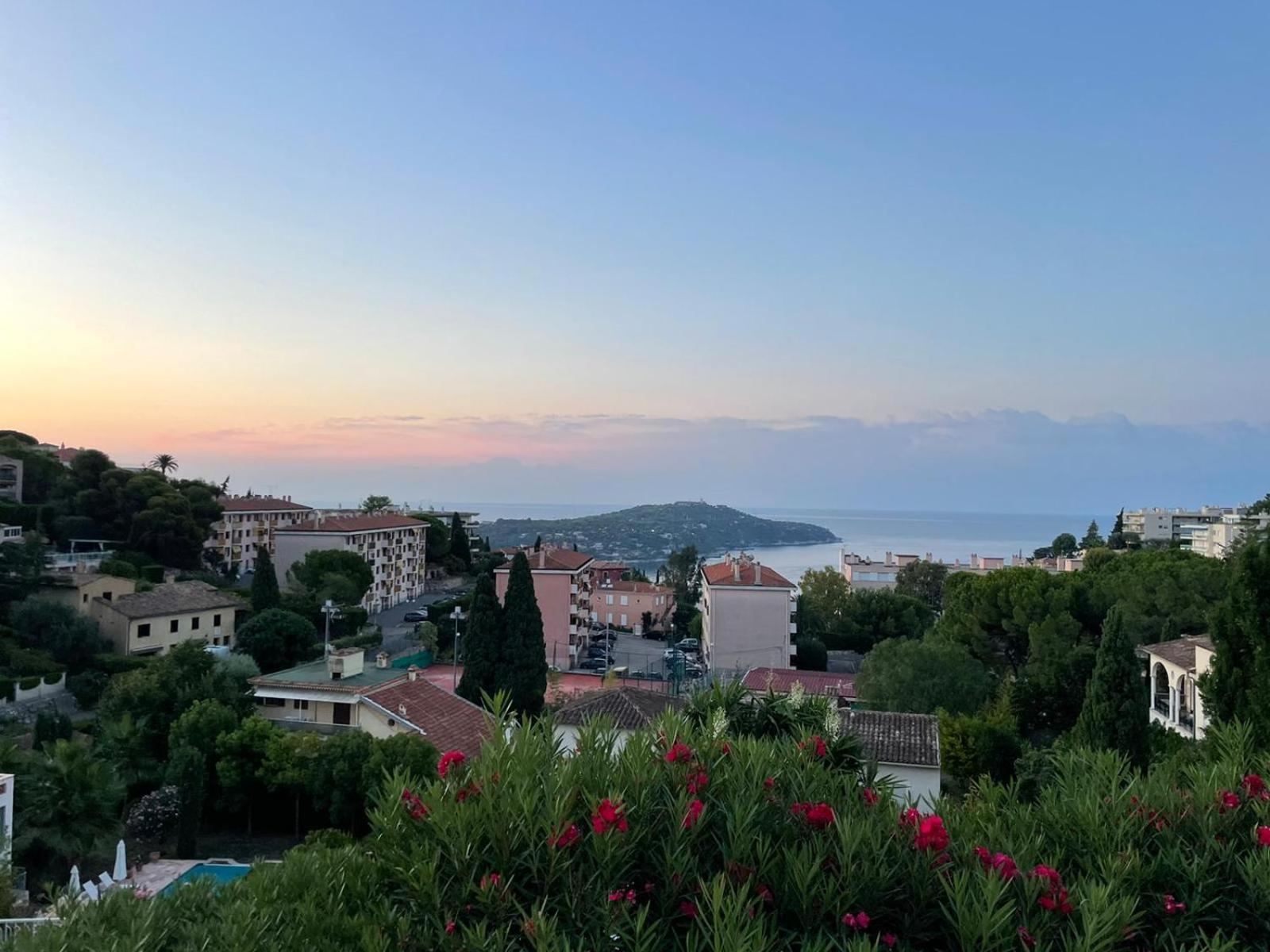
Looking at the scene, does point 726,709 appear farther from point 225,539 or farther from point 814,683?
point 225,539

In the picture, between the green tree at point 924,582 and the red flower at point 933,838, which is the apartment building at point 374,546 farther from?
the red flower at point 933,838

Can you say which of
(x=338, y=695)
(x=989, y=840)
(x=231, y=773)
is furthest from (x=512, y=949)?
(x=338, y=695)

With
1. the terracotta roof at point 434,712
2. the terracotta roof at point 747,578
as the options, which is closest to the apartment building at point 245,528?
the terracotta roof at point 747,578

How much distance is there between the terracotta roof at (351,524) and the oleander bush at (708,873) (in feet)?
163

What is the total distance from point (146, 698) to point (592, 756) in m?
19.6

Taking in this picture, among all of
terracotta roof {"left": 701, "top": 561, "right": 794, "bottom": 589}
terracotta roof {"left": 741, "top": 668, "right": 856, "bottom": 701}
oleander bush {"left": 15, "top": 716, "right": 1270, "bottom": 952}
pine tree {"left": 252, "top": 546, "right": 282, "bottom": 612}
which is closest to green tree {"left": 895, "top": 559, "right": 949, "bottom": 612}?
terracotta roof {"left": 701, "top": 561, "right": 794, "bottom": 589}

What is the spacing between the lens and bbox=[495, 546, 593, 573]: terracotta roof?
3919 cm

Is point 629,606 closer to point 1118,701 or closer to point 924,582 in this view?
point 924,582

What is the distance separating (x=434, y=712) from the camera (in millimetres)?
19203

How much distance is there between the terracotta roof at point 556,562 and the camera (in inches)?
1543

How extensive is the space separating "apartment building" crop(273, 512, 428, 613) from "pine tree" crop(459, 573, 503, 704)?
77.9 feet

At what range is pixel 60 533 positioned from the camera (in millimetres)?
43344

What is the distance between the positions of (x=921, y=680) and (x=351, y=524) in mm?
38640

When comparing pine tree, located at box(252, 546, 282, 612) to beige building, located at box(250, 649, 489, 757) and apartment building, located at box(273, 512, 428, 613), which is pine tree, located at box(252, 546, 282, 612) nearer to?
Answer: apartment building, located at box(273, 512, 428, 613)
